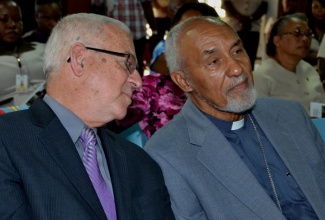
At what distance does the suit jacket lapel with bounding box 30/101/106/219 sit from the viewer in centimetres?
175

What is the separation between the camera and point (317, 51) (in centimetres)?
590

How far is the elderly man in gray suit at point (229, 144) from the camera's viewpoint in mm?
2117

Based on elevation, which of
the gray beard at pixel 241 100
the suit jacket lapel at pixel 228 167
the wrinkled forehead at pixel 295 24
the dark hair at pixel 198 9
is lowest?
the wrinkled forehead at pixel 295 24

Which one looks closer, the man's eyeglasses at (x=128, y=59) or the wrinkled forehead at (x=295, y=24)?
the man's eyeglasses at (x=128, y=59)

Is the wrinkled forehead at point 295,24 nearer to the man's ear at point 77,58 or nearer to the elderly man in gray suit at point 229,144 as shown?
the elderly man in gray suit at point 229,144

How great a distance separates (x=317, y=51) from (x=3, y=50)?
3.46m

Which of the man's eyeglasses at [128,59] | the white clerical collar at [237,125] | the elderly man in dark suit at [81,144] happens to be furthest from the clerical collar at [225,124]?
the man's eyeglasses at [128,59]

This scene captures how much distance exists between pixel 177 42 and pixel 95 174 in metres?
0.88

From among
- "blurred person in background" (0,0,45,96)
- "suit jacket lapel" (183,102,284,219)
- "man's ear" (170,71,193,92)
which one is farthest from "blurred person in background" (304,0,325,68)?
"suit jacket lapel" (183,102,284,219)

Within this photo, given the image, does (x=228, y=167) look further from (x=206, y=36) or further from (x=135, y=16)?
(x=135, y=16)

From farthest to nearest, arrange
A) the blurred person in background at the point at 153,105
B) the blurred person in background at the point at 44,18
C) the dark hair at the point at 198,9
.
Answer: the blurred person in background at the point at 44,18 → the dark hair at the point at 198,9 → the blurred person in background at the point at 153,105

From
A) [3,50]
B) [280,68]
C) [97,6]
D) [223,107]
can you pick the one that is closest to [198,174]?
[223,107]

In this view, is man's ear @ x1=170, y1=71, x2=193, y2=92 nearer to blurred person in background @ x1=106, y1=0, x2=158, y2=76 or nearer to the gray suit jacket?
the gray suit jacket

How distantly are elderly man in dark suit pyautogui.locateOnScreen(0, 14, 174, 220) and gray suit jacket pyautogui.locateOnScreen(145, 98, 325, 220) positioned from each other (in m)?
0.09
